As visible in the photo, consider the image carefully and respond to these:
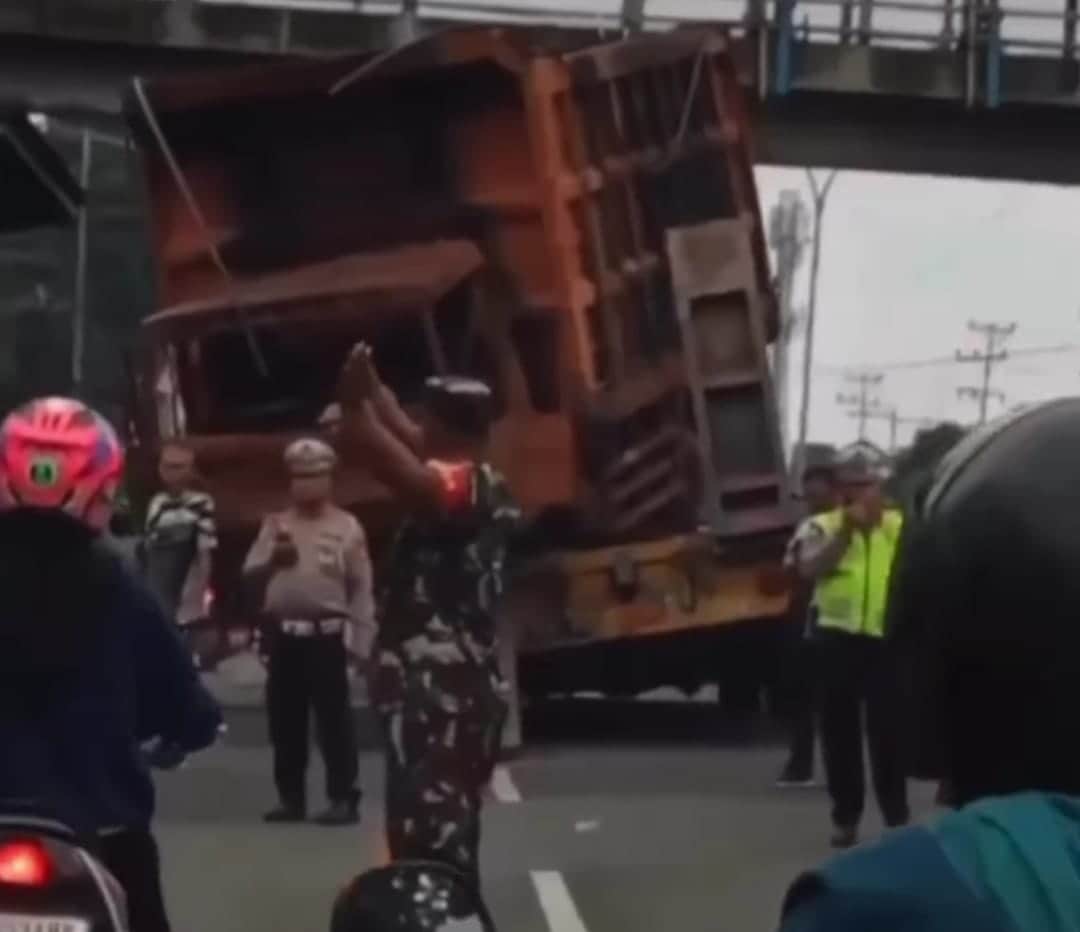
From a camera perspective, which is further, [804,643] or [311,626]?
[804,643]

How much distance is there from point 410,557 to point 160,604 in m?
3.74

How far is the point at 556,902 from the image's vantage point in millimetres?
12617

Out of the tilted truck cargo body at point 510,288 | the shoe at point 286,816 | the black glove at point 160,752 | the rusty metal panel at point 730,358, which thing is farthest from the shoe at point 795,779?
the black glove at point 160,752

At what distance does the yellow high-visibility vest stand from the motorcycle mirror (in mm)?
10795

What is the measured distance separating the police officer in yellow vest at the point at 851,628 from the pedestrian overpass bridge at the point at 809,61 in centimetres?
1487

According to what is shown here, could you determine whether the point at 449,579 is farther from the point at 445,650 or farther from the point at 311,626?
the point at 311,626

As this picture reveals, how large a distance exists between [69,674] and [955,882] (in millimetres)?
3729

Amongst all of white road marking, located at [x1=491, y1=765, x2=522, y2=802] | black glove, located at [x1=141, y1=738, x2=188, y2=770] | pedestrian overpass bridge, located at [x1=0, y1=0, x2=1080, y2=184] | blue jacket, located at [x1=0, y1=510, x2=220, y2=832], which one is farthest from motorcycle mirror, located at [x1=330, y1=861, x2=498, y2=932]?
pedestrian overpass bridge, located at [x1=0, y1=0, x2=1080, y2=184]

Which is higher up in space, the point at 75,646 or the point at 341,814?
the point at 75,646

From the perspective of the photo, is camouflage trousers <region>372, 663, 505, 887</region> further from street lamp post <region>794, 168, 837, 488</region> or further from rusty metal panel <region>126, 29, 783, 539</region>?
street lamp post <region>794, 168, 837, 488</region>

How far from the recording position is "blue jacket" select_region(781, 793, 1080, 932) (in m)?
2.39

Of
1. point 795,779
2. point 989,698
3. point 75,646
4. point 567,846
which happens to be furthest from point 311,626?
point 989,698

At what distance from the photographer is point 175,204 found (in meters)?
20.0

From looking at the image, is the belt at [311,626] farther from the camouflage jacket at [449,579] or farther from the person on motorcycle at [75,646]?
the person on motorcycle at [75,646]
